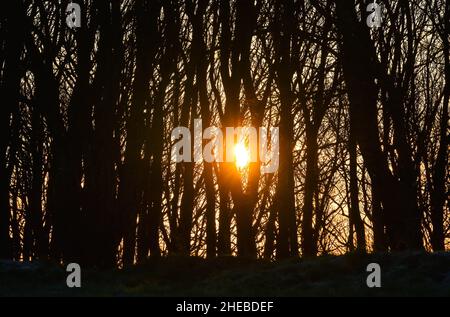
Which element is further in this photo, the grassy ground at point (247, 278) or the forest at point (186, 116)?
the forest at point (186, 116)

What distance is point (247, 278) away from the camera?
35.7 feet

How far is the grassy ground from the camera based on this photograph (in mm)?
9742

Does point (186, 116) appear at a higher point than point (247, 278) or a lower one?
higher

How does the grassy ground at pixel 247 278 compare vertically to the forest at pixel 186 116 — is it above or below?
below

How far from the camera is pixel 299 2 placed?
789 inches

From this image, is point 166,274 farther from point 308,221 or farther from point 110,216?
point 308,221

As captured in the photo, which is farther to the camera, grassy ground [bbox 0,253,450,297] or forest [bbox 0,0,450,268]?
forest [bbox 0,0,450,268]

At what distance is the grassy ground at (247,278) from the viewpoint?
32.0 feet

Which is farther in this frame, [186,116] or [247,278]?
[186,116]

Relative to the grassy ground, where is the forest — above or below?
above
